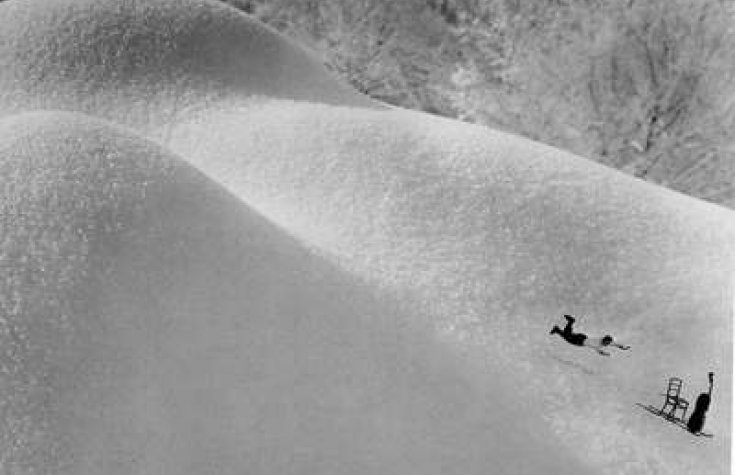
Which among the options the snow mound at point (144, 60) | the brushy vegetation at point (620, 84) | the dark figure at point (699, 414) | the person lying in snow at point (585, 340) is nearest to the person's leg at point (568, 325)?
the person lying in snow at point (585, 340)

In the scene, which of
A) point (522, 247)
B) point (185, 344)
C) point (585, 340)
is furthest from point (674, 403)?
point (185, 344)

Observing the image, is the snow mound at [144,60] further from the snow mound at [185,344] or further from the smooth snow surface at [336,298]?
the snow mound at [185,344]

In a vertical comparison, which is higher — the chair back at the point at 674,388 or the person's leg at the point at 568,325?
the person's leg at the point at 568,325

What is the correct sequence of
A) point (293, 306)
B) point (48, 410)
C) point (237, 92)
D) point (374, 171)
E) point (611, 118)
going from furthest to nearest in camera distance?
point (611, 118)
point (237, 92)
point (374, 171)
point (293, 306)
point (48, 410)

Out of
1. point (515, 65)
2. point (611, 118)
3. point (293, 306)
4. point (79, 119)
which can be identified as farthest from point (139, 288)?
point (515, 65)

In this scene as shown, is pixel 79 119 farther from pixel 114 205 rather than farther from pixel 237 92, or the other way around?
pixel 237 92

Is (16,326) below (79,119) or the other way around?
below

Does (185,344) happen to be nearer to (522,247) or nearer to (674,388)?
(522,247)
